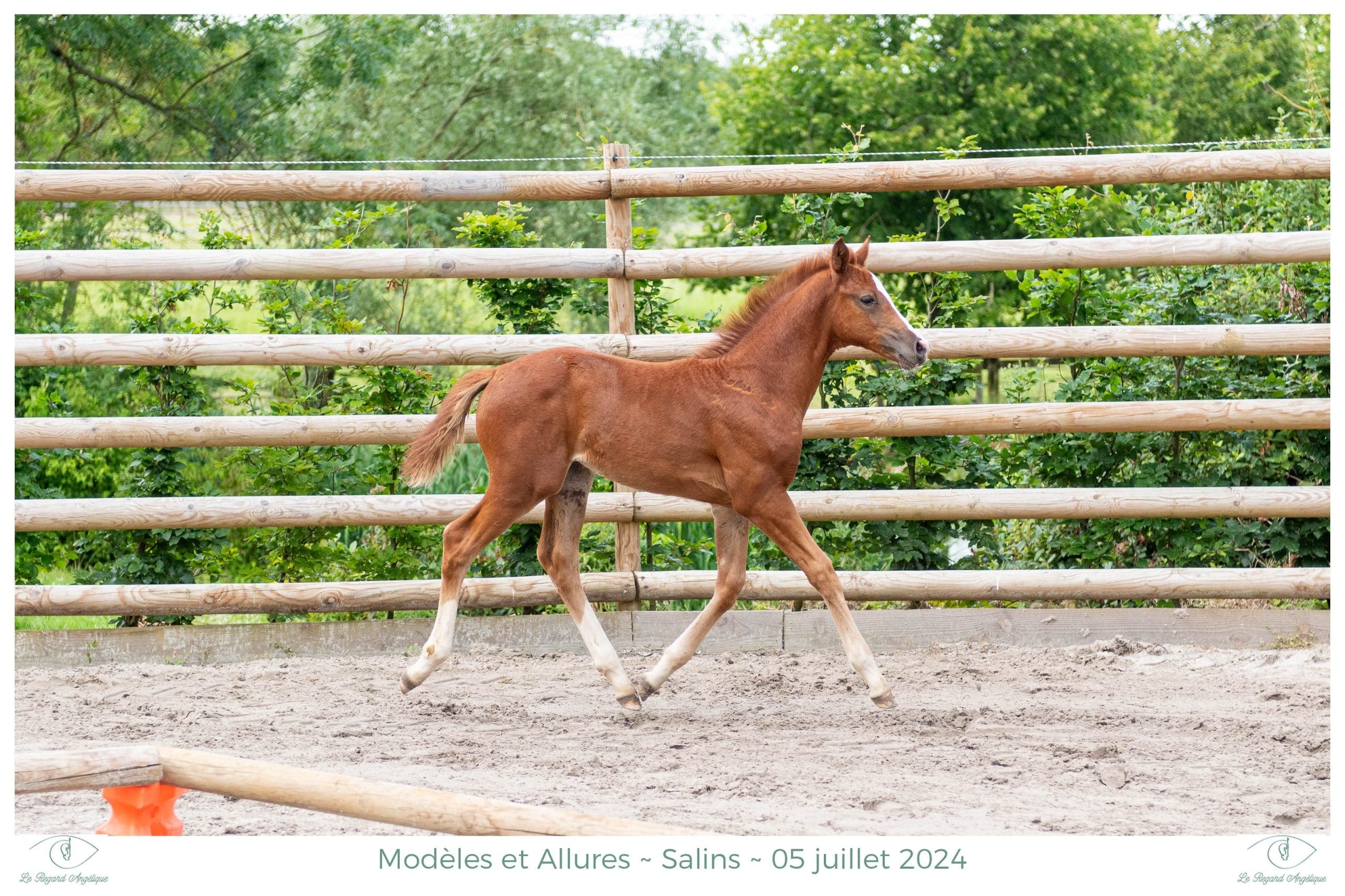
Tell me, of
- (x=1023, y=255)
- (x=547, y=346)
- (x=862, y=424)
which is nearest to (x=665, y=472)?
(x=547, y=346)

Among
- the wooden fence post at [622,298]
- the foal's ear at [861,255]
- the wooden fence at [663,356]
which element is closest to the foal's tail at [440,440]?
the wooden fence at [663,356]

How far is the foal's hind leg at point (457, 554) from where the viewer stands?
193 inches

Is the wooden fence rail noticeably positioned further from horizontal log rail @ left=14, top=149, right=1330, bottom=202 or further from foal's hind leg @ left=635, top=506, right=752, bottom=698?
horizontal log rail @ left=14, top=149, right=1330, bottom=202

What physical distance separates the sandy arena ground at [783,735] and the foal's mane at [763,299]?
1.55 metres

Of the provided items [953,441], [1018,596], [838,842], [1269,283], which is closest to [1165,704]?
[1018,596]

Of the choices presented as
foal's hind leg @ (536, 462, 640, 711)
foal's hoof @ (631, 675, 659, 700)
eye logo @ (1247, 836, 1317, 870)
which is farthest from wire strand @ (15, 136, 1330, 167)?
eye logo @ (1247, 836, 1317, 870)

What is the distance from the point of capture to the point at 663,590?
6086mm

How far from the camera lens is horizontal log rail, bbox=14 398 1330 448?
19.3 feet

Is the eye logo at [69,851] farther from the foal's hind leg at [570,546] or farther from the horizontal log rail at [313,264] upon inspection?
the horizontal log rail at [313,264]

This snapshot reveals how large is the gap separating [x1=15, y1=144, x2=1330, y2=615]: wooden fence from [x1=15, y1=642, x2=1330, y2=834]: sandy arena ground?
0.35 meters

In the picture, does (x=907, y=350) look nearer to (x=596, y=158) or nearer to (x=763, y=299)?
(x=763, y=299)

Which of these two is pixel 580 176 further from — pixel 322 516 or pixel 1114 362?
pixel 1114 362

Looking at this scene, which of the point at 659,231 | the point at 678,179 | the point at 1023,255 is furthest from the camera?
the point at 659,231

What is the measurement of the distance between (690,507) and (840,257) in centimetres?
166
